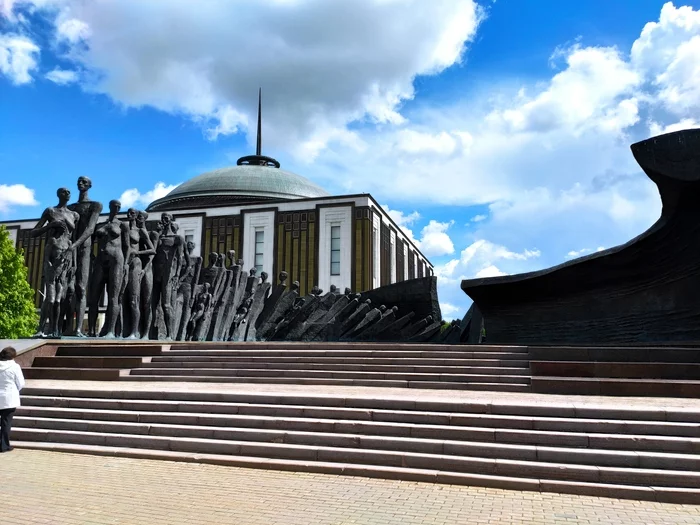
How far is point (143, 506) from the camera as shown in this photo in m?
3.88

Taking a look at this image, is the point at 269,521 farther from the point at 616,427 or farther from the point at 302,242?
the point at 302,242

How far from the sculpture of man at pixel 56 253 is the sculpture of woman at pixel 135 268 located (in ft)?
4.11

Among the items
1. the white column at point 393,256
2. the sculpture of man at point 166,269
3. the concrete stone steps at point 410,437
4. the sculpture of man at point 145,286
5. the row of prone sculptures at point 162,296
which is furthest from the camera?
the white column at point 393,256

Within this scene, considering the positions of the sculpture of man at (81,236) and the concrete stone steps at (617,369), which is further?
the sculpture of man at (81,236)

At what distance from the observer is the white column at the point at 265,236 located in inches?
1639

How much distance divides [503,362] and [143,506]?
17.2 ft

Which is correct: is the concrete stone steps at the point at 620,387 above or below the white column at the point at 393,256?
below

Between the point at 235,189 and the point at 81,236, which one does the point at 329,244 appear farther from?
the point at 81,236

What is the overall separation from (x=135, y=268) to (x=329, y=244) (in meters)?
28.3

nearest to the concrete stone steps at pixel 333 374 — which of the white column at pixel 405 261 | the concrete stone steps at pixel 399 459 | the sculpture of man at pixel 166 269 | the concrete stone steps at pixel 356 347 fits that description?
the concrete stone steps at pixel 356 347

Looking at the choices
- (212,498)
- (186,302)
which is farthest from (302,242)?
(212,498)

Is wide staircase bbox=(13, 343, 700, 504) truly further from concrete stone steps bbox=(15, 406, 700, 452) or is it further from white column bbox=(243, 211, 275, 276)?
white column bbox=(243, 211, 275, 276)

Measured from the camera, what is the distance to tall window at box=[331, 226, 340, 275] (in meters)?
40.1

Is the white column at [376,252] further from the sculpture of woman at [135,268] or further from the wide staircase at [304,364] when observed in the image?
the wide staircase at [304,364]
